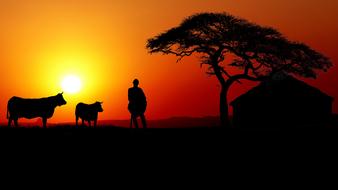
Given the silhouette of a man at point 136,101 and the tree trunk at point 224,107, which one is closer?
the silhouette of a man at point 136,101

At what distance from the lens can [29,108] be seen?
30.0m

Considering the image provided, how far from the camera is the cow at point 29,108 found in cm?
2988

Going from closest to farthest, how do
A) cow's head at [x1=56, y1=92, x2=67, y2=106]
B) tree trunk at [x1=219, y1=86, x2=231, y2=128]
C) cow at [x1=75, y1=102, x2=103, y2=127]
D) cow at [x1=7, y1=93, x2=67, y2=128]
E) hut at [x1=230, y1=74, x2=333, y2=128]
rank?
cow at [x1=7, y1=93, x2=67, y2=128] < cow's head at [x1=56, y1=92, x2=67, y2=106] < cow at [x1=75, y1=102, x2=103, y2=127] < tree trunk at [x1=219, y1=86, x2=231, y2=128] < hut at [x1=230, y1=74, x2=333, y2=128]

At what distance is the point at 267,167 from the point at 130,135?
6.26 m

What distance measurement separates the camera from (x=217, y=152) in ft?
56.9

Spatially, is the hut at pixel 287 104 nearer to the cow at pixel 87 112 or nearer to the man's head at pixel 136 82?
the cow at pixel 87 112

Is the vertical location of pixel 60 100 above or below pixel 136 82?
below

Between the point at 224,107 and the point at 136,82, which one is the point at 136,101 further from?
the point at 224,107

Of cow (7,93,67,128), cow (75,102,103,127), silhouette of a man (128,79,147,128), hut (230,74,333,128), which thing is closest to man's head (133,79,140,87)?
silhouette of a man (128,79,147,128)

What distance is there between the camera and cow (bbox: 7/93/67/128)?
98.0 ft

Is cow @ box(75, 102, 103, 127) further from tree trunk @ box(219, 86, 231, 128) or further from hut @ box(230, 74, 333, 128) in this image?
hut @ box(230, 74, 333, 128)

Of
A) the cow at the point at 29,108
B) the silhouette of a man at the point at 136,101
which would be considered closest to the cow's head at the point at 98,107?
the cow at the point at 29,108

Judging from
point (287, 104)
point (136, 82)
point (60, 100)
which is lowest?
point (60, 100)

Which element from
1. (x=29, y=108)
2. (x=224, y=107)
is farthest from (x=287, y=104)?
(x=29, y=108)
